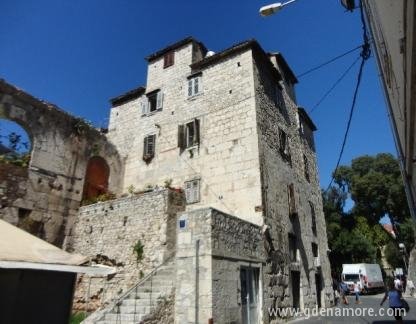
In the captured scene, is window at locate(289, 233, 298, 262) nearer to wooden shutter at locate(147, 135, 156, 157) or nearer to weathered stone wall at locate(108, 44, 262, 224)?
weathered stone wall at locate(108, 44, 262, 224)

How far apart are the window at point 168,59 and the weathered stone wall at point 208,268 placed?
10.7 m

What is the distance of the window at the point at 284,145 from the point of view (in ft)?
52.7

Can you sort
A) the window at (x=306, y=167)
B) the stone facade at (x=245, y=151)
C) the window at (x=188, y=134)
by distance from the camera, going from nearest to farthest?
the stone facade at (x=245, y=151)
the window at (x=188, y=134)
the window at (x=306, y=167)

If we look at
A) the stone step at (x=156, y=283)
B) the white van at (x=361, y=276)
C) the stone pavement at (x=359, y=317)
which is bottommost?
the stone pavement at (x=359, y=317)

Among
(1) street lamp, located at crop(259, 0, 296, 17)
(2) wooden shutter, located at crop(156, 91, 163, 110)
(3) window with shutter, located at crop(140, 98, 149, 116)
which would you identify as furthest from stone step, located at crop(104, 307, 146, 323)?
(3) window with shutter, located at crop(140, 98, 149, 116)

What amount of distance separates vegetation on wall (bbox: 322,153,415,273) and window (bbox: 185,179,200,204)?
82.1 feet

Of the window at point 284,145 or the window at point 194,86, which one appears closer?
the window at point 284,145

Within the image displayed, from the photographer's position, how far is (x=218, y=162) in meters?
14.1

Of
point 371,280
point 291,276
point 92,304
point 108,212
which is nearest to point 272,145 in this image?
point 291,276

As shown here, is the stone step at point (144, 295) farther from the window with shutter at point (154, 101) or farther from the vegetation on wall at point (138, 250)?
the window with shutter at point (154, 101)

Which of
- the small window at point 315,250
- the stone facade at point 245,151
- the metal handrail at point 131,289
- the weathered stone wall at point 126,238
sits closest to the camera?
the metal handrail at point 131,289

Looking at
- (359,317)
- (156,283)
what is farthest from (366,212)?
(156,283)

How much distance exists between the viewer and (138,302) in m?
9.12

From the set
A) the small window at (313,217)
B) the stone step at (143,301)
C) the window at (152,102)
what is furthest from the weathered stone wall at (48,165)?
the small window at (313,217)
